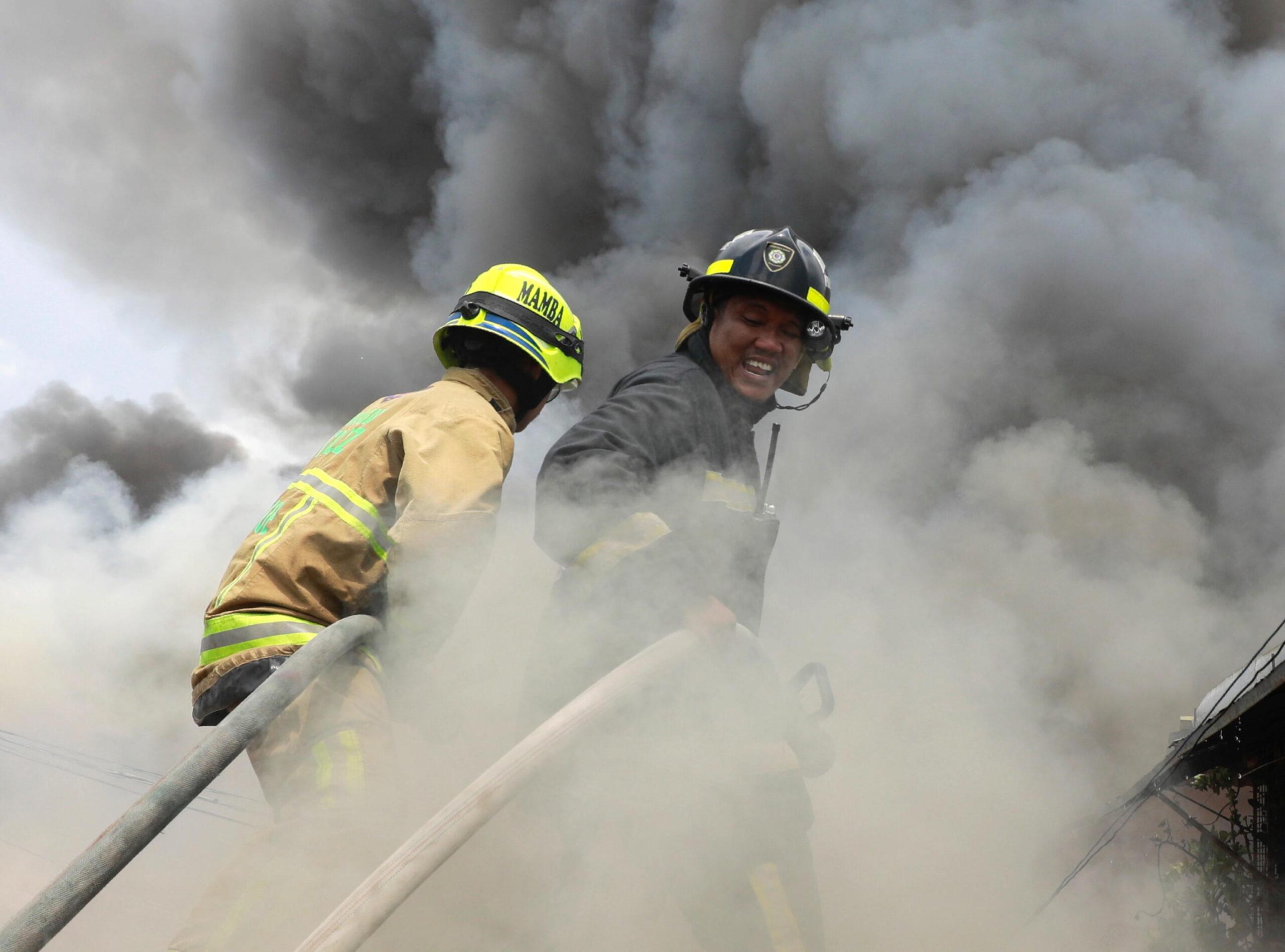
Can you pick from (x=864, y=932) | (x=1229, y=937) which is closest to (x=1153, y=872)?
(x=1229, y=937)

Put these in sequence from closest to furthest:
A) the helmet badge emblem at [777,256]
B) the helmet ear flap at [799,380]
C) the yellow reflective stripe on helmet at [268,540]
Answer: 1. the yellow reflective stripe on helmet at [268,540]
2. the helmet badge emblem at [777,256]
3. the helmet ear flap at [799,380]

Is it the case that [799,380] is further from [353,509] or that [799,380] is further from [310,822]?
[310,822]

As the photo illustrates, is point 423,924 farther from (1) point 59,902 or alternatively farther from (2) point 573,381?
(2) point 573,381

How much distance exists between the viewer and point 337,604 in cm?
252

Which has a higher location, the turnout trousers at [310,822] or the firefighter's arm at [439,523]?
the firefighter's arm at [439,523]

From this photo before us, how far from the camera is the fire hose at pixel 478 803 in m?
1.58

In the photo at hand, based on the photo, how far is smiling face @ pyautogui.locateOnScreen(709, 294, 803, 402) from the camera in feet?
9.46

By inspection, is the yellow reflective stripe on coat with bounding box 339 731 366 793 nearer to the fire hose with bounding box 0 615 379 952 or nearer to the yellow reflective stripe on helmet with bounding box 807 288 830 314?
the fire hose with bounding box 0 615 379 952

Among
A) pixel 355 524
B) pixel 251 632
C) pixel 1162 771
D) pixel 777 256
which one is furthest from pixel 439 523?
pixel 1162 771

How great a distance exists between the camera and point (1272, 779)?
7879 mm

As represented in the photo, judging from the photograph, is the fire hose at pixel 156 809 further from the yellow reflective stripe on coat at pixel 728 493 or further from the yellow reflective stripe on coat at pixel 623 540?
the yellow reflective stripe on coat at pixel 728 493

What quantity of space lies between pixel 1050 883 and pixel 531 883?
7.72 meters

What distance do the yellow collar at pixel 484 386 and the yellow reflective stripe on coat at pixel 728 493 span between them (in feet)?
2.53

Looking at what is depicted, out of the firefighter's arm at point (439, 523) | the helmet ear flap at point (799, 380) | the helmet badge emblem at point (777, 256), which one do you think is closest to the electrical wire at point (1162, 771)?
the helmet ear flap at point (799, 380)
